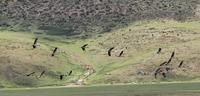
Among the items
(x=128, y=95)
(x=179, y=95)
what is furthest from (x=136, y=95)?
(x=179, y=95)

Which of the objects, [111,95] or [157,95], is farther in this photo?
[111,95]

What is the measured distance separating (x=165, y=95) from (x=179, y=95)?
2770 millimetres

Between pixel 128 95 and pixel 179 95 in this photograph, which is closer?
pixel 179 95

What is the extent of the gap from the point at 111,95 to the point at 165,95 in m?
15.2

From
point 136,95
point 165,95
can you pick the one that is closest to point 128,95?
point 136,95

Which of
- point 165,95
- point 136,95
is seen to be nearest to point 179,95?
point 165,95

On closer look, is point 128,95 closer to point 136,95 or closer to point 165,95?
point 136,95

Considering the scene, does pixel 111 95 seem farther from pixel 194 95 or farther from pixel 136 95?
pixel 194 95

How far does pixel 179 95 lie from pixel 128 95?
1317 cm

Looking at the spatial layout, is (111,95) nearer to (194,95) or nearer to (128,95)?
(128,95)

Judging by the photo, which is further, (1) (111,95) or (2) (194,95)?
(1) (111,95)

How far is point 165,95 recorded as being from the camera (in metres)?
120

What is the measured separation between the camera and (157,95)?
12219 cm

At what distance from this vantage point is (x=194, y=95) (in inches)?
4717
